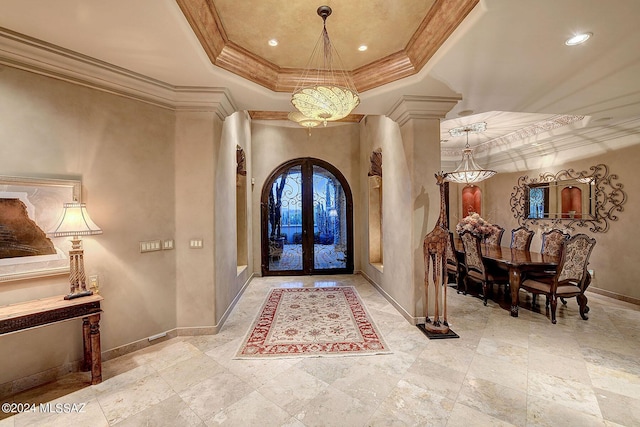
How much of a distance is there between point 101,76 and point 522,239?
22.6 feet

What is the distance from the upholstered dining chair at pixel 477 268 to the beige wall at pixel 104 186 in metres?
4.50

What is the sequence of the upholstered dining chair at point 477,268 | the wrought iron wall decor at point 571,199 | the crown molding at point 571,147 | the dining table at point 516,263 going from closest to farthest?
the dining table at point 516,263 < the upholstered dining chair at point 477,268 < the crown molding at point 571,147 < the wrought iron wall decor at point 571,199

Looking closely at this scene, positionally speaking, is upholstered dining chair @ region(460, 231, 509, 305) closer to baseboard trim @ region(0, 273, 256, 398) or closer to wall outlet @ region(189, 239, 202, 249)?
baseboard trim @ region(0, 273, 256, 398)

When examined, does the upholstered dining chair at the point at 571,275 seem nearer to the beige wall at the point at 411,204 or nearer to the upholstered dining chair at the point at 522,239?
the upholstered dining chair at the point at 522,239

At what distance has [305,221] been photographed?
629cm

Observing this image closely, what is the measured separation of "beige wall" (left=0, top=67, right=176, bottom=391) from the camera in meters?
2.26

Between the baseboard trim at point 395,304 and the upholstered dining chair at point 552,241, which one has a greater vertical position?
the upholstered dining chair at point 552,241

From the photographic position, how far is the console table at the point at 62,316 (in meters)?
1.99

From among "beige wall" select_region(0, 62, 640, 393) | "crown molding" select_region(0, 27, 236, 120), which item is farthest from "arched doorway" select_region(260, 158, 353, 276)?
"crown molding" select_region(0, 27, 236, 120)

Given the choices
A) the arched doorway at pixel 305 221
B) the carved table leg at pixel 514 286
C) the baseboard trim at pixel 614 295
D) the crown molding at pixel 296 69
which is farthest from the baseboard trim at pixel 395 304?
the baseboard trim at pixel 614 295

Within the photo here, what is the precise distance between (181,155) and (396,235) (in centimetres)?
319

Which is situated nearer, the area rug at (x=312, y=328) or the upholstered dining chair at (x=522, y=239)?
the area rug at (x=312, y=328)

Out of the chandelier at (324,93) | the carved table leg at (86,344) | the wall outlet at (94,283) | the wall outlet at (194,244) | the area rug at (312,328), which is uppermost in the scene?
the chandelier at (324,93)

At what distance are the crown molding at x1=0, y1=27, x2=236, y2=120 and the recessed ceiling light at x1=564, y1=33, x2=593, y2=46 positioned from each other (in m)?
3.40
